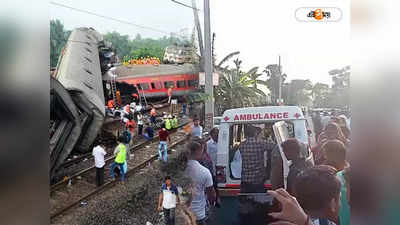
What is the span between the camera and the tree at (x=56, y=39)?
73.0 inches

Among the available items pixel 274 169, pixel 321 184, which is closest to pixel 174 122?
pixel 274 169

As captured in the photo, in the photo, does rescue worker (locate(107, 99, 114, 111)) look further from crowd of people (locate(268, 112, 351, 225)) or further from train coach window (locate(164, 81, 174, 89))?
crowd of people (locate(268, 112, 351, 225))

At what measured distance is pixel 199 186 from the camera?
1.98 m

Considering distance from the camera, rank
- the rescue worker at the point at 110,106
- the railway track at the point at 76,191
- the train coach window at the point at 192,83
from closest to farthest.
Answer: the railway track at the point at 76,191
the rescue worker at the point at 110,106
the train coach window at the point at 192,83

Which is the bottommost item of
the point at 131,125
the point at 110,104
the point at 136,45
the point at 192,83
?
the point at 131,125

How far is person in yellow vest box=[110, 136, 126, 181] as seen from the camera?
1.91m

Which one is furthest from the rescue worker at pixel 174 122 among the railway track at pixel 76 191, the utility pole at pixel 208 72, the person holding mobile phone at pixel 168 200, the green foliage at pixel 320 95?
the green foliage at pixel 320 95

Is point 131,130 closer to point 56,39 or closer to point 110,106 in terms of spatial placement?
point 110,106

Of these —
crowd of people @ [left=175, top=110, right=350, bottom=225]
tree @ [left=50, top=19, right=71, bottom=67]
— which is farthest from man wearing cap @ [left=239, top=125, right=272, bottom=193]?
tree @ [left=50, top=19, right=71, bottom=67]

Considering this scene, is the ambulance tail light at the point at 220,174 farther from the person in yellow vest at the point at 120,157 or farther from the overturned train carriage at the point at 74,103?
the overturned train carriage at the point at 74,103

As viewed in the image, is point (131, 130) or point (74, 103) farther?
point (131, 130)

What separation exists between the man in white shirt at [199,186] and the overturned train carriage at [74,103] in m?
0.50

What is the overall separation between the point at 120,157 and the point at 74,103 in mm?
338
